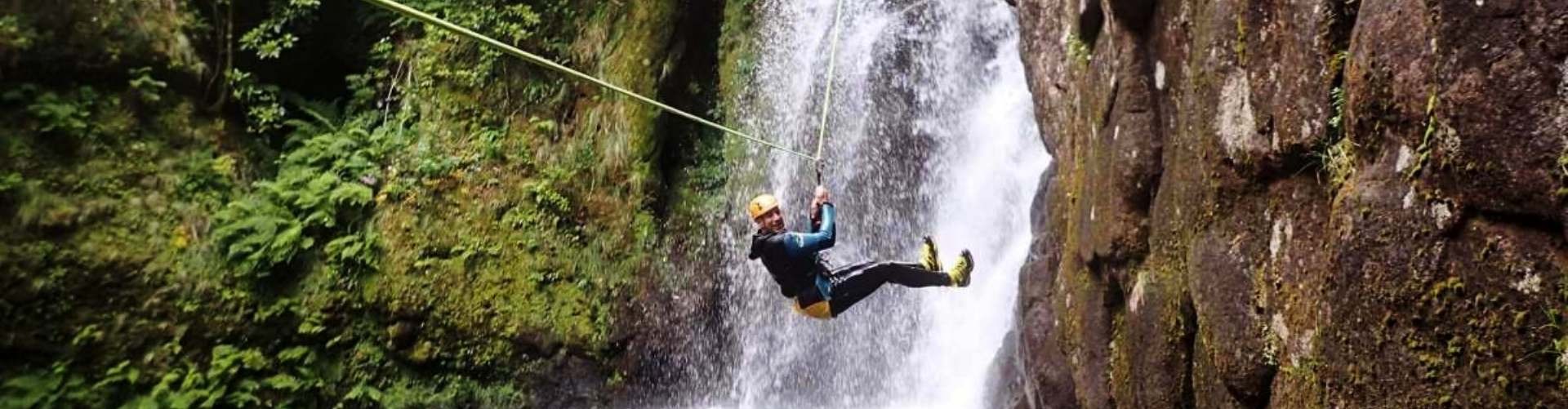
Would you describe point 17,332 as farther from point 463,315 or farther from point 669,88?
point 669,88

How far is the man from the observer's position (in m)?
5.34

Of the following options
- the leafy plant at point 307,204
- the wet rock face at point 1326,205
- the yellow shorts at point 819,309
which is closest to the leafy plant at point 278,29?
the leafy plant at point 307,204

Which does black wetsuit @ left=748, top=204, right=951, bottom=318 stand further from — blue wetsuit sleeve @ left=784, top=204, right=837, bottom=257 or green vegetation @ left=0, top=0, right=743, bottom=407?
green vegetation @ left=0, top=0, right=743, bottom=407

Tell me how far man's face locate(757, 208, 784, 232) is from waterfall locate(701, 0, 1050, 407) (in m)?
3.28

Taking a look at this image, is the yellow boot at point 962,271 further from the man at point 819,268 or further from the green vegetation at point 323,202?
the green vegetation at point 323,202

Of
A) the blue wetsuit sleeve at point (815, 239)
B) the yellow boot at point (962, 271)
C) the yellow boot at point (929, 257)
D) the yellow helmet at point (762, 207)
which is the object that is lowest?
the yellow boot at point (962, 271)

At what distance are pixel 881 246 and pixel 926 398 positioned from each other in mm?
1716

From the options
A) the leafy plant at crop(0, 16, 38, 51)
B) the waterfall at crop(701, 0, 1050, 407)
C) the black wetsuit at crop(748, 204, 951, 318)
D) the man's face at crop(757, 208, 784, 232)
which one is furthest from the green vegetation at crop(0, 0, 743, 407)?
the man's face at crop(757, 208, 784, 232)

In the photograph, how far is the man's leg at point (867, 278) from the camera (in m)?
5.85

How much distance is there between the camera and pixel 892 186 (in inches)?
373

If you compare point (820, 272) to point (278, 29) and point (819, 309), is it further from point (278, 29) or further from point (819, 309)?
point (278, 29)

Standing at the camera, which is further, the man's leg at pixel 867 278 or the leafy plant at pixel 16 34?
the leafy plant at pixel 16 34

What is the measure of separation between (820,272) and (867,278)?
13.9 inches

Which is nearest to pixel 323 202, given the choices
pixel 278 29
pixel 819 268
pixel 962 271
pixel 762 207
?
pixel 278 29
